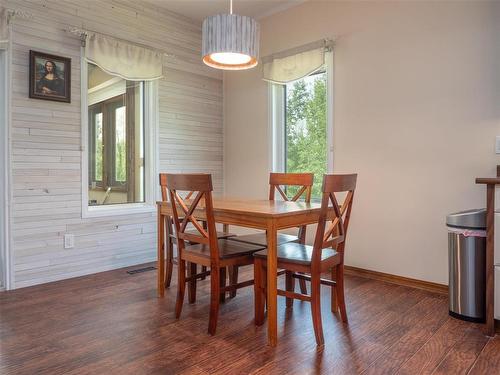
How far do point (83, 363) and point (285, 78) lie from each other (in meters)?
3.08

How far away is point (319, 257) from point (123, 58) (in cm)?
278

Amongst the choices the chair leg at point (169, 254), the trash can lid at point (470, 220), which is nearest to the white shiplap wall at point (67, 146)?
the chair leg at point (169, 254)

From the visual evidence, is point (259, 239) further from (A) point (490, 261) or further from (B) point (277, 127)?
(B) point (277, 127)

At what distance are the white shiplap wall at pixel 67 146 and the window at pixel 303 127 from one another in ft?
3.62

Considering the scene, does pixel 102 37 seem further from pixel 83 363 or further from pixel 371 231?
pixel 371 231

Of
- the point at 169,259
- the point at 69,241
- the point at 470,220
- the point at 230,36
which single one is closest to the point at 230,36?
the point at 230,36

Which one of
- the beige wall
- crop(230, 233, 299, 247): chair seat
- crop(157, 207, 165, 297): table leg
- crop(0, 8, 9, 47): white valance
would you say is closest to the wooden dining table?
crop(230, 233, 299, 247): chair seat

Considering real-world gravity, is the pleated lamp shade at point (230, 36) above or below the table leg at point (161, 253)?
above

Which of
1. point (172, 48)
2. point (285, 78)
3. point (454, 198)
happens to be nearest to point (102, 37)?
point (172, 48)

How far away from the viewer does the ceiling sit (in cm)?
382

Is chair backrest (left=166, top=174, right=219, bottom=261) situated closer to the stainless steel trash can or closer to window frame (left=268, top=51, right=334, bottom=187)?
the stainless steel trash can

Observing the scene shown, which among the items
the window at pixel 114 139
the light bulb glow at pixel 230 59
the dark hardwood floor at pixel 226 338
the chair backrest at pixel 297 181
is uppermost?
the light bulb glow at pixel 230 59

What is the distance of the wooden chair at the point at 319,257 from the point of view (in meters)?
1.97

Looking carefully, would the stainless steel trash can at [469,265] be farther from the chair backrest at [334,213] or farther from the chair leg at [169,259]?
the chair leg at [169,259]
